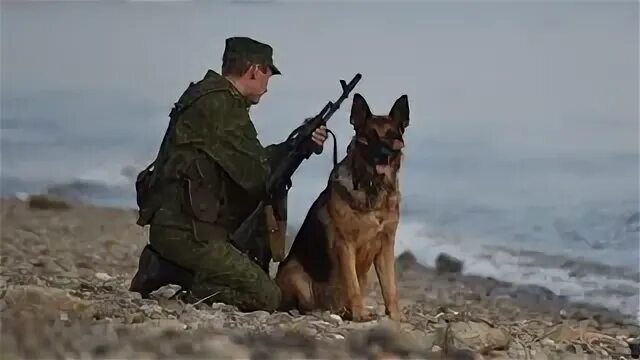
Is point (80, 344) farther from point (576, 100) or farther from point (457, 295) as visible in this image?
point (576, 100)

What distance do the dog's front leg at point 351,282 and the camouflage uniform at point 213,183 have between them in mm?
155

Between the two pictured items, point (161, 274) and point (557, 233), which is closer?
point (161, 274)

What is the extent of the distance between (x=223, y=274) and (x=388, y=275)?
0.36 metres

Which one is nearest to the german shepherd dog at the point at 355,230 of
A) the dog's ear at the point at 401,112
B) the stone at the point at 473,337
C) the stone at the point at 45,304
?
the dog's ear at the point at 401,112

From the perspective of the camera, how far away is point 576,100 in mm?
3096

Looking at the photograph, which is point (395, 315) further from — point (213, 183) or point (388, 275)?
point (213, 183)

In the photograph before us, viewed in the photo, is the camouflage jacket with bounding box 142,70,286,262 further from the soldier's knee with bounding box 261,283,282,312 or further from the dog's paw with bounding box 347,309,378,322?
the dog's paw with bounding box 347,309,378,322

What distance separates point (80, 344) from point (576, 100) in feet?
4.78

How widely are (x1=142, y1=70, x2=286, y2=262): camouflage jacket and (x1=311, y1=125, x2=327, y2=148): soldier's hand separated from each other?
12cm

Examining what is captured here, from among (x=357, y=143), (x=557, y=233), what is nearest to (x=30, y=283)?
(x=357, y=143)

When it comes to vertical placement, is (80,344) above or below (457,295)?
below

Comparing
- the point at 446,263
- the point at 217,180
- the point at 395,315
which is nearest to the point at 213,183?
the point at 217,180

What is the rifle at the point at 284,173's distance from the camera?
8.63 feet

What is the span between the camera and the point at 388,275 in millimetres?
2615
